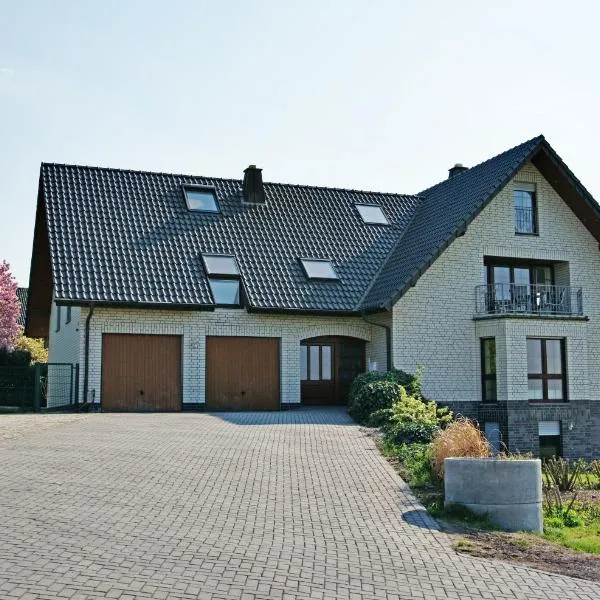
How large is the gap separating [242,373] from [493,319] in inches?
285

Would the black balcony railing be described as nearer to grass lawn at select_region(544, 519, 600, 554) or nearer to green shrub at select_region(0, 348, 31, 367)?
grass lawn at select_region(544, 519, 600, 554)

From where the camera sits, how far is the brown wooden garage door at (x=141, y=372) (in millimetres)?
23203

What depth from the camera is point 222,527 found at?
1009 centimetres

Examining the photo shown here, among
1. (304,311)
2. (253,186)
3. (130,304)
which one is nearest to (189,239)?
(130,304)

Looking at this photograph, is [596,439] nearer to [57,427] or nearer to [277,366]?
[277,366]

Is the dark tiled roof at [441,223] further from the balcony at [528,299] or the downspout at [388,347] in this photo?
the balcony at [528,299]

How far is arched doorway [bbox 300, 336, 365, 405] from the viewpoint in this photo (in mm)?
25750

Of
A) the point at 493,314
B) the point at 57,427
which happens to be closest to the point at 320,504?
the point at 57,427

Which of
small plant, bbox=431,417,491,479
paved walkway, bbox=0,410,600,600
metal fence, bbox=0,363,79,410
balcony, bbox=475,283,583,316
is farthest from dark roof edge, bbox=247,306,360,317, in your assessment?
small plant, bbox=431,417,491,479

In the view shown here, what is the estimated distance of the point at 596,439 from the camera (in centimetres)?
2528

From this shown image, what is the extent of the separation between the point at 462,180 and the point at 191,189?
890 centimetres

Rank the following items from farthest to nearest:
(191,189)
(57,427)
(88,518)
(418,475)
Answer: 1. (191,189)
2. (57,427)
3. (418,475)
4. (88,518)

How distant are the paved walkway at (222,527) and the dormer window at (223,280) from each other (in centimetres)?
843

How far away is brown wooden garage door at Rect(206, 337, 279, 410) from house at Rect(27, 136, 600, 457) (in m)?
0.04
